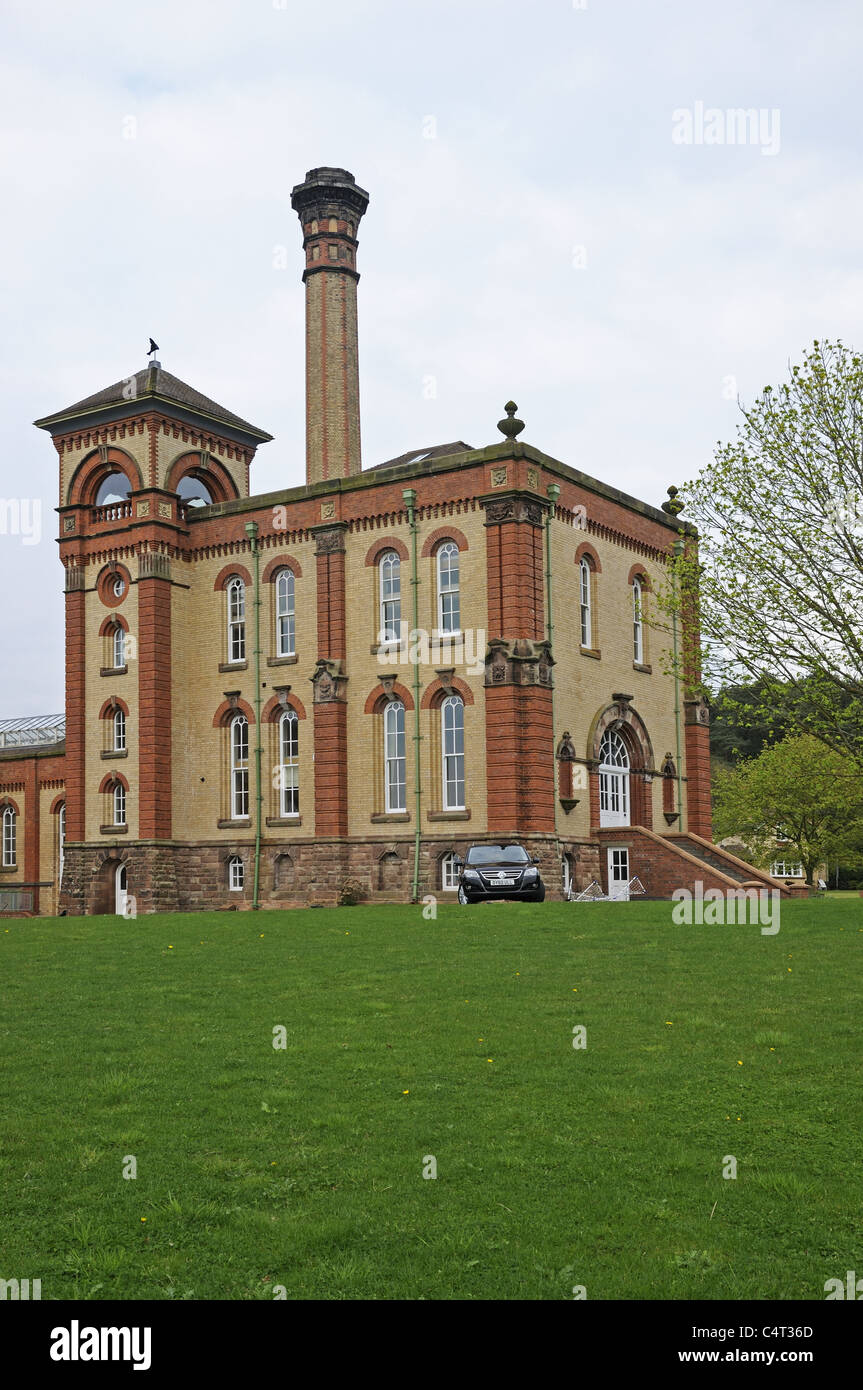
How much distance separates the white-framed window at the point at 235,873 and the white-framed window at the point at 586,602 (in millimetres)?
11898

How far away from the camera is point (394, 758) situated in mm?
35656

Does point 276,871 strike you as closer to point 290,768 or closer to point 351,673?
point 290,768

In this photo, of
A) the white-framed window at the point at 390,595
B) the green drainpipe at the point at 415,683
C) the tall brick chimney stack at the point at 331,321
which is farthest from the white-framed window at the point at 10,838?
the green drainpipe at the point at 415,683

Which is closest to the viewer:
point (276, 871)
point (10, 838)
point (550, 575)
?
point (550, 575)

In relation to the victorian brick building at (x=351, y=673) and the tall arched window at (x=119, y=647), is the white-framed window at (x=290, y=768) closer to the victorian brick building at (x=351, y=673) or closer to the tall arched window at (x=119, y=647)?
the victorian brick building at (x=351, y=673)

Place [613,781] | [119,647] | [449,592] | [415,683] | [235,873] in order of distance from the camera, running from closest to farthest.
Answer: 1. [449,592]
2. [415,683]
3. [613,781]
4. [235,873]
5. [119,647]

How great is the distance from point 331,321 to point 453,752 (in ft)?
65.2

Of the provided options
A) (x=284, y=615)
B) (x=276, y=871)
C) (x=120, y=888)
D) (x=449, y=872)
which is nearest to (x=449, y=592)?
(x=284, y=615)

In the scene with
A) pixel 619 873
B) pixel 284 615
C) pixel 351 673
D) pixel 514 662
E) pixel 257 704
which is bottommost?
pixel 619 873

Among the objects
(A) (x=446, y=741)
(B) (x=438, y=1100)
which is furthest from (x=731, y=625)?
(B) (x=438, y=1100)

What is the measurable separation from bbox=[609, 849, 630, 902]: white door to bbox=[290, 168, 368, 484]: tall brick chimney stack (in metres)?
18.1

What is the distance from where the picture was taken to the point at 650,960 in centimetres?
1627

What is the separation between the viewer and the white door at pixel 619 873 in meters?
35.0

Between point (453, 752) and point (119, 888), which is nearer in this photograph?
point (453, 752)
